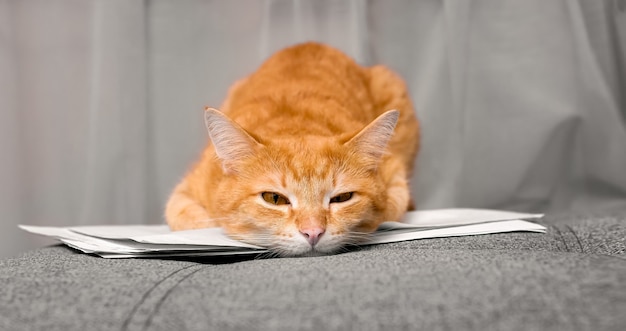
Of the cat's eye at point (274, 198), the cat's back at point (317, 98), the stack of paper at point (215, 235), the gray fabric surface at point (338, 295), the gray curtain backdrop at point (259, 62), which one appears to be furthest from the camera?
the gray curtain backdrop at point (259, 62)

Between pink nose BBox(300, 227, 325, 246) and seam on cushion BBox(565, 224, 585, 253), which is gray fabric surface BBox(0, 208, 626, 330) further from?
seam on cushion BBox(565, 224, 585, 253)

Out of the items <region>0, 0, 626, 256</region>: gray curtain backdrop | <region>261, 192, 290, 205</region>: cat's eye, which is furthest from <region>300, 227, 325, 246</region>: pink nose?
<region>0, 0, 626, 256</region>: gray curtain backdrop

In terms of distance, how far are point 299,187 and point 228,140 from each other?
7.7 inches

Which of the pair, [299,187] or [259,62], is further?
[259,62]

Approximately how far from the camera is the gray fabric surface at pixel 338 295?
719 mm

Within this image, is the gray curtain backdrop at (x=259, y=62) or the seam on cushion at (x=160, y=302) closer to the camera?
the seam on cushion at (x=160, y=302)

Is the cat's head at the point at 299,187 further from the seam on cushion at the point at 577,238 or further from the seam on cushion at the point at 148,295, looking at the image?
the seam on cushion at the point at 577,238

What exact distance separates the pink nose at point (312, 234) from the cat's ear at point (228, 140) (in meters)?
0.24

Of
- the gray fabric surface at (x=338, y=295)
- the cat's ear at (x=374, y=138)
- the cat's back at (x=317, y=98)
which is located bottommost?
the gray fabric surface at (x=338, y=295)

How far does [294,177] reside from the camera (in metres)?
1.23

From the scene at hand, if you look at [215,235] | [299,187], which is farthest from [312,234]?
[215,235]

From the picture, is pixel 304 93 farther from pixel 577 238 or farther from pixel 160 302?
pixel 160 302

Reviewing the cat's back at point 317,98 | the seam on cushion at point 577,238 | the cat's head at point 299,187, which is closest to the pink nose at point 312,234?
the cat's head at point 299,187

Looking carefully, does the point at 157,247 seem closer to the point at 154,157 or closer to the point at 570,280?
the point at 570,280
